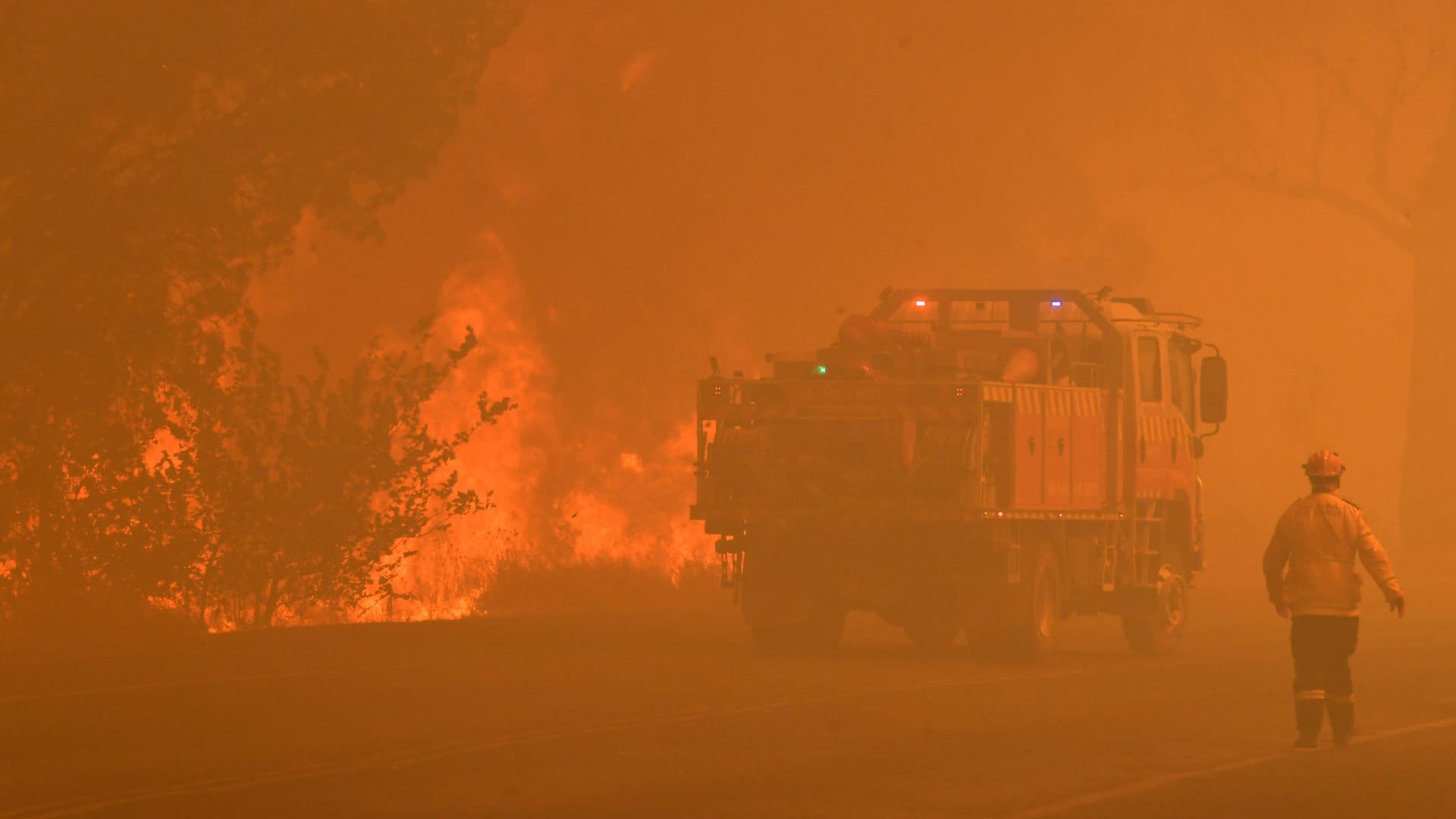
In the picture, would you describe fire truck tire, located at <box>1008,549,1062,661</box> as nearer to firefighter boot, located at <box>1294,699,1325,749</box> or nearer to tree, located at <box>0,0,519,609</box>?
firefighter boot, located at <box>1294,699,1325,749</box>

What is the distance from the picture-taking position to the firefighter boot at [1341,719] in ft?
49.4

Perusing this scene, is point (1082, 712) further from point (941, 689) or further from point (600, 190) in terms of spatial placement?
point (600, 190)

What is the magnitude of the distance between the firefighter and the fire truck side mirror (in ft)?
30.6

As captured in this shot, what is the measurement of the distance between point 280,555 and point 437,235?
17.9 meters

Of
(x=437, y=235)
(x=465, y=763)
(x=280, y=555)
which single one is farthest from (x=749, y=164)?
(x=465, y=763)

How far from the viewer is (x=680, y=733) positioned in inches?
605

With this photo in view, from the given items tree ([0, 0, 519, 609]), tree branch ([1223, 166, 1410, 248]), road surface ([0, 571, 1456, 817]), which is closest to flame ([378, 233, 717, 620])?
tree branch ([1223, 166, 1410, 248])

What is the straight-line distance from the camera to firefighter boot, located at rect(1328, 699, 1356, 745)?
1506 cm

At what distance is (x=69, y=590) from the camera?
2359 cm

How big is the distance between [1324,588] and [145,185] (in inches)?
476

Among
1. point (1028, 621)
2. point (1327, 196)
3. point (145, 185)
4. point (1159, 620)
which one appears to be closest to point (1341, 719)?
point (1028, 621)

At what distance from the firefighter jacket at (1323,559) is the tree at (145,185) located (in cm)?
1134

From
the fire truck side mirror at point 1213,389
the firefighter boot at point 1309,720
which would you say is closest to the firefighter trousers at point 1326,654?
the firefighter boot at point 1309,720

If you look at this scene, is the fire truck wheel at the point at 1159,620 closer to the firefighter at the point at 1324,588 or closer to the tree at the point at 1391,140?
the firefighter at the point at 1324,588
